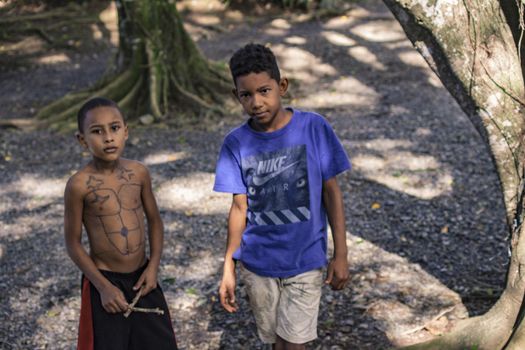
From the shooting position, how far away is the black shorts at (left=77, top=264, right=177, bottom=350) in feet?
10.0

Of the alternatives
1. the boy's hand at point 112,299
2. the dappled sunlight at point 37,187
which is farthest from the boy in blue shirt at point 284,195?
the dappled sunlight at point 37,187

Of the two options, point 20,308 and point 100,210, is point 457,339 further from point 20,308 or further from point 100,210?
point 20,308

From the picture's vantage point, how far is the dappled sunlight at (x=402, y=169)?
20.5 feet

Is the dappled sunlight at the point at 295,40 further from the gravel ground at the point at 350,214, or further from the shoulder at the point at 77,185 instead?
the shoulder at the point at 77,185

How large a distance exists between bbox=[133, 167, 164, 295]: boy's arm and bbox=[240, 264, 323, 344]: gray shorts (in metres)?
0.40

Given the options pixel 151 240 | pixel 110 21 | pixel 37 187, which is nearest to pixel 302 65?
pixel 37 187

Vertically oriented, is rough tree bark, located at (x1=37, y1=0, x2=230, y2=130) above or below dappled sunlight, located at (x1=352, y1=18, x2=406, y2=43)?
above

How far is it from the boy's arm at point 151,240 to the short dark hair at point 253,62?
0.65m

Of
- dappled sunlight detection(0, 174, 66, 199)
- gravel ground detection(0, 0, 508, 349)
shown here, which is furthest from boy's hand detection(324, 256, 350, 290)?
dappled sunlight detection(0, 174, 66, 199)

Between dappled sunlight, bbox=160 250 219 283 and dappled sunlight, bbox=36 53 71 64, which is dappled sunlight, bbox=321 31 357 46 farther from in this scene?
dappled sunlight, bbox=160 250 219 283

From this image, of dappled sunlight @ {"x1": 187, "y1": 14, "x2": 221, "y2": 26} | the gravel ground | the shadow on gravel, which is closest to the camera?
the gravel ground

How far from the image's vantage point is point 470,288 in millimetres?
4402

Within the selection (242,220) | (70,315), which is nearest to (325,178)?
(242,220)

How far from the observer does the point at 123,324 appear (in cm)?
310
